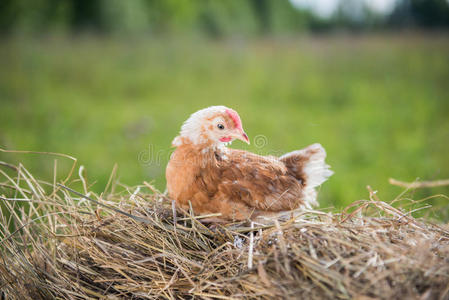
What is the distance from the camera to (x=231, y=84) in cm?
584

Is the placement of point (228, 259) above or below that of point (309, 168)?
below

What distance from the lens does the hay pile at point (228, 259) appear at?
96cm

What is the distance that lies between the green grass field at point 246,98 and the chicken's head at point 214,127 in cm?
156

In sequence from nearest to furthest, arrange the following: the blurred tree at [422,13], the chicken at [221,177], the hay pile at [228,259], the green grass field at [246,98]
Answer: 1. the hay pile at [228,259]
2. the chicken at [221,177]
3. the green grass field at [246,98]
4. the blurred tree at [422,13]

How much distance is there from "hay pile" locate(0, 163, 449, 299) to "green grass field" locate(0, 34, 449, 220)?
1.66m

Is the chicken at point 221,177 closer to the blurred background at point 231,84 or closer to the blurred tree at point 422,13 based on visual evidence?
the blurred background at point 231,84

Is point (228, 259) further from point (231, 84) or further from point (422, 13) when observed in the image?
point (422, 13)

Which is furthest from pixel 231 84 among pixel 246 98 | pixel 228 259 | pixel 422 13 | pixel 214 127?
→ pixel 228 259

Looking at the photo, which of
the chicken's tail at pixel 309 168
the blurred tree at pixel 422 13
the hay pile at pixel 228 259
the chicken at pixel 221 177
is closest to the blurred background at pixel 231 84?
the blurred tree at pixel 422 13

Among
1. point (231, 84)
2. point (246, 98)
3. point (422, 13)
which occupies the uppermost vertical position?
point (422, 13)

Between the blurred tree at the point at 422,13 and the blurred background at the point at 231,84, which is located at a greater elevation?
the blurred tree at the point at 422,13

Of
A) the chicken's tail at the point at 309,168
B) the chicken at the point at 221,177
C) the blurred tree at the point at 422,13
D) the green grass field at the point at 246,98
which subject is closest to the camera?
the chicken at the point at 221,177

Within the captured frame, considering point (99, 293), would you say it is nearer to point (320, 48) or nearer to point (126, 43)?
point (320, 48)

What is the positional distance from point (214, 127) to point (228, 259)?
0.61 m
